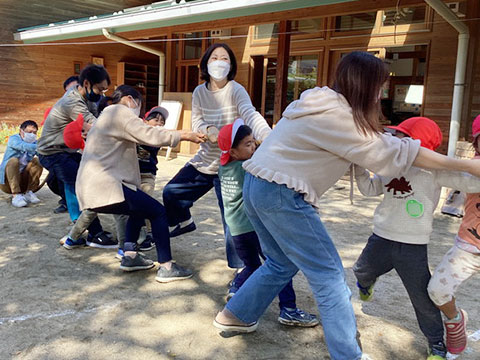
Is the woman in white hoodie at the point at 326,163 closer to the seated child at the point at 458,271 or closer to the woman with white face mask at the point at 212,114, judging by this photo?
the seated child at the point at 458,271

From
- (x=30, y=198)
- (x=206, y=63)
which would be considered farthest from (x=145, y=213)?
(x=30, y=198)

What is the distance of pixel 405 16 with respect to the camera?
9578 millimetres

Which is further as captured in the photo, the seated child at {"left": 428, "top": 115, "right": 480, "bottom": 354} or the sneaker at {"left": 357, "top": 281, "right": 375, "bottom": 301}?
the sneaker at {"left": 357, "top": 281, "right": 375, "bottom": 301}

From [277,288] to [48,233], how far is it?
326 centimetres

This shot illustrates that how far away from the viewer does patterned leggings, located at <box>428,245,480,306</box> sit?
2.32 metres

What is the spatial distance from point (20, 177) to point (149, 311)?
4.16 m

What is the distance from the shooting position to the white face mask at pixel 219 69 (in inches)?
140

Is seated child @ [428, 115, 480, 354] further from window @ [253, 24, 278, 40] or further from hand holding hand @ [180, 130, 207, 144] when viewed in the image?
window @ [253, 24, 278, 40]

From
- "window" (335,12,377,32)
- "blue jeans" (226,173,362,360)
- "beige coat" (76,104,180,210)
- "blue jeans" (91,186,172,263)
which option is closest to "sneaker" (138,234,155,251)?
"blue jeans" (91,186,172,263)

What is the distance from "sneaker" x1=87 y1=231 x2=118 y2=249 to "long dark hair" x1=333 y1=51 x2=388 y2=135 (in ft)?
10.3

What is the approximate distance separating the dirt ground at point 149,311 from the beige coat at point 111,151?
2.31 ft

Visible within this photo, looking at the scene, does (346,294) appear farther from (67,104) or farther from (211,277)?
(67,104)

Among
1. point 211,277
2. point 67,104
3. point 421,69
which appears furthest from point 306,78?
point 211,277

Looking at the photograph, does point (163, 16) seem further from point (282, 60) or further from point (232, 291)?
point (232, 291)
